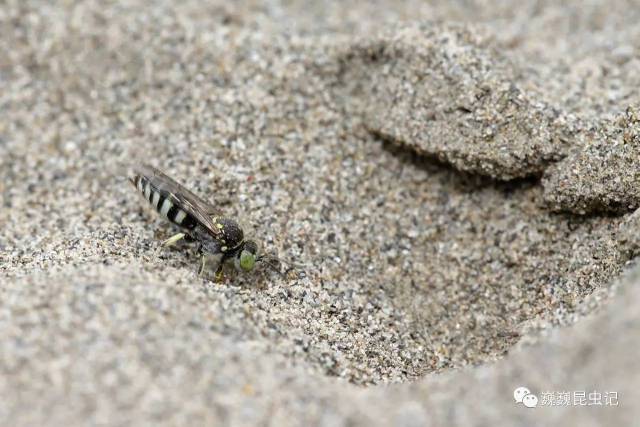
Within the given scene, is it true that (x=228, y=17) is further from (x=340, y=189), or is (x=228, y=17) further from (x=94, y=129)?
(x=340, y=189)

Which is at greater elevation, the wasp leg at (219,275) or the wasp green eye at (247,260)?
the wasp green eye at (247,260)

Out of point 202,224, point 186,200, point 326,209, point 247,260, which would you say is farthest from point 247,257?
point 326,209

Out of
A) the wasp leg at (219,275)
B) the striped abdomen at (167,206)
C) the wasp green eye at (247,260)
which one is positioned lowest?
the wasp leg at (219,275)

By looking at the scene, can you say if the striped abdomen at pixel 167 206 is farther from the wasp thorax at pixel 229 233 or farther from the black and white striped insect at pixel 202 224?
the wasp thorax at pixel 229 233

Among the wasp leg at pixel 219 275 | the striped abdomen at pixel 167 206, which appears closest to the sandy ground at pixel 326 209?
the wasp leg at pixel 219 275

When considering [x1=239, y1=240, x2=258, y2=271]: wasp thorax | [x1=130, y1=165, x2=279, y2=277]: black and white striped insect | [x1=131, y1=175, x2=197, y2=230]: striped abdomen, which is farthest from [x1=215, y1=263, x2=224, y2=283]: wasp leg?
[x1=131, y1=175, x2=197, y2=230]: striped abdomen

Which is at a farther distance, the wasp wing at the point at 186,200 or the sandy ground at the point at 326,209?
the wasp wing at the point at 186,200
